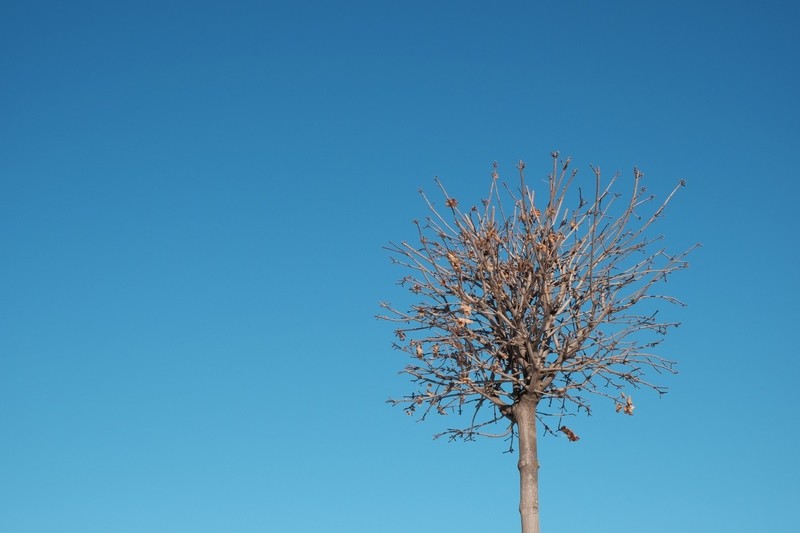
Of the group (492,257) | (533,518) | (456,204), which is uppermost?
(456,204)

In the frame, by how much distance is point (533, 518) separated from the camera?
9.55 metres

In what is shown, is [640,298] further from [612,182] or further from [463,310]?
[463,310]

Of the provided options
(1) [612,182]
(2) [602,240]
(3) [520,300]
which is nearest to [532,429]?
(3) [520,300]

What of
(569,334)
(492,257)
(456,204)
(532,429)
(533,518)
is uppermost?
(456,204)

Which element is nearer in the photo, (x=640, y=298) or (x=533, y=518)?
(x=533, y=518)

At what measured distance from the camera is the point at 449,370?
1027cm

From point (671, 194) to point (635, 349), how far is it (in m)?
1.70

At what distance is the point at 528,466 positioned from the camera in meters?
9.66

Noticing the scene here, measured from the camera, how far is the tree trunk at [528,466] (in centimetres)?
955

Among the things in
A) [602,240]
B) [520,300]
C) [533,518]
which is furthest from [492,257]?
[533,518]

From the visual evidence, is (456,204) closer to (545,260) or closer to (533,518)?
(545,260)

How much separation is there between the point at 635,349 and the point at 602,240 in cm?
121

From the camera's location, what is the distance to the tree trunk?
955 centimetres

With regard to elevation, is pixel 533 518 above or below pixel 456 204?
below
